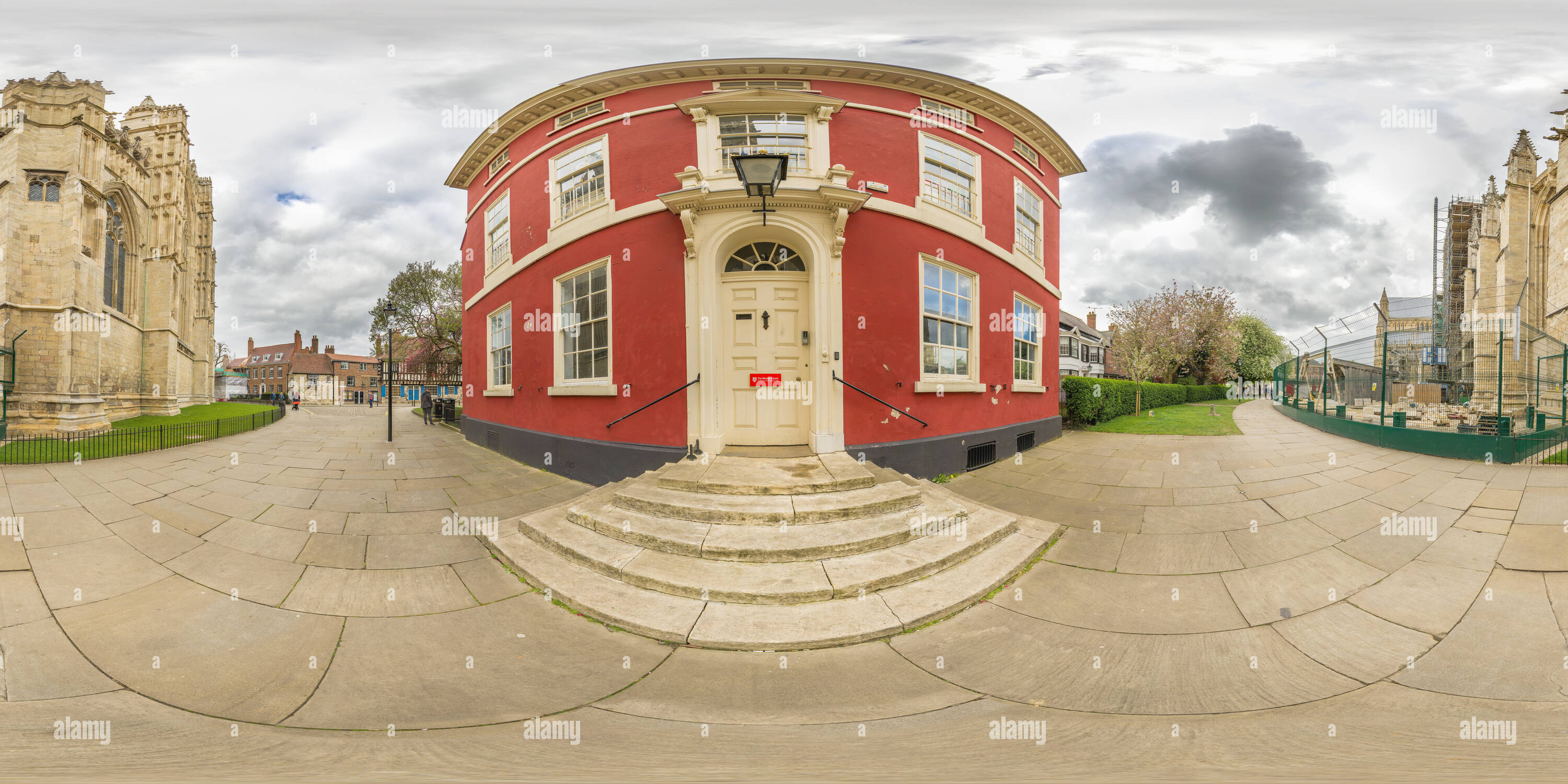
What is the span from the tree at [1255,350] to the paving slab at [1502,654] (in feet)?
161

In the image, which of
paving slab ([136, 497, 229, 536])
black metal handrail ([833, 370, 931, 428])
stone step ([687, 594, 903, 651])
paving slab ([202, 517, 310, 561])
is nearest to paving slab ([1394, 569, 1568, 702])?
stone step ([687, 594, 903, 651])

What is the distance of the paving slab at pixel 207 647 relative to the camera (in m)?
3.14

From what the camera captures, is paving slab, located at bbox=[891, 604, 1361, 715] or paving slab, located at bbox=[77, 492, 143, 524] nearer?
paving slab, located at bbox=[891, 604, 1361, 715]

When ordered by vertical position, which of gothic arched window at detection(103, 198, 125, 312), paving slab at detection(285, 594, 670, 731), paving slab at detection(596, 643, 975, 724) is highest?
gothic arched window at detection(103, 198, 125, 312)

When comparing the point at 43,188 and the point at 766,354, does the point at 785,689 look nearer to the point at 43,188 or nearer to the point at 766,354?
the point at 766,354

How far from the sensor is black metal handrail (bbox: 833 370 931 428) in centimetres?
772

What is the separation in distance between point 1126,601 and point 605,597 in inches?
164

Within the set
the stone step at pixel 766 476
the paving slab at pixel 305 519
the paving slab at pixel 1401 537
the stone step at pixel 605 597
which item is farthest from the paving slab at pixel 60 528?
the paving slab at pixel 1401 537

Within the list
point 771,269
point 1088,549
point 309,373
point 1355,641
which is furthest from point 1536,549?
point 309,373

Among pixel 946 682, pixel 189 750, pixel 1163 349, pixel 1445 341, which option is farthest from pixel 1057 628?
pixel 1445 341

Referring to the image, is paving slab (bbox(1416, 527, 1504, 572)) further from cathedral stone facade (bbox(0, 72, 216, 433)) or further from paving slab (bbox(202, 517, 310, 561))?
cathedral stone facade (bbox(0, 72, 216, 433))

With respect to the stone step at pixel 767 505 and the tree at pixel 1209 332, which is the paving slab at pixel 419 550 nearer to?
the stone step at pixel 767 505

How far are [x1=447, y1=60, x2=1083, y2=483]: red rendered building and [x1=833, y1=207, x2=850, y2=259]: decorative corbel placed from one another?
0.17 ft

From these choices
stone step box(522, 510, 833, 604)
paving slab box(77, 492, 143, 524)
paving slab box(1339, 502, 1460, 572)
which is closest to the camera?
stone step box(522, 510, 833, 604)
